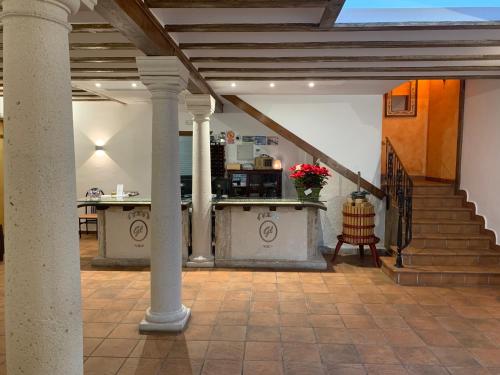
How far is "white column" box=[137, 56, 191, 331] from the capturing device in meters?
3.38

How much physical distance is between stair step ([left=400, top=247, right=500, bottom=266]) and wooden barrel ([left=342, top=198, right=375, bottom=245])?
2.22 feet

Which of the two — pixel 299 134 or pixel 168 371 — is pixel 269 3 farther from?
pixel 299 134

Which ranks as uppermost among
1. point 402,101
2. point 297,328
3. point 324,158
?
point 402,101

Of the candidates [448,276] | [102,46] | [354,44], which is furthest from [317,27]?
[448,276]

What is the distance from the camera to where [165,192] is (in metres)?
3.53

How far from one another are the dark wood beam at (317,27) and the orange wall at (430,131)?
409 cm

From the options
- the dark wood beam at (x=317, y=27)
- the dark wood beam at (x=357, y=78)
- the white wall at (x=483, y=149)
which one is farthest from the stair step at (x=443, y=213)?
the dark wood beam at (x=317, y=27)

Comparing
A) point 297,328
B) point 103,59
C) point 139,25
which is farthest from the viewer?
point 103,59

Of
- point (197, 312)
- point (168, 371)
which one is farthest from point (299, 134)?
point (168, 371)

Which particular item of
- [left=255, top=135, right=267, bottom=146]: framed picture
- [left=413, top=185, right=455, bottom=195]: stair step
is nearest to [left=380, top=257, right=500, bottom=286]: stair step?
[left=413, top=185, right=455, bottom=195]: stair step

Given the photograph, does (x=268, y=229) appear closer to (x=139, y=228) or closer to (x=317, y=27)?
(x=139, y=228)

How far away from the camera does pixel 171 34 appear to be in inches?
131

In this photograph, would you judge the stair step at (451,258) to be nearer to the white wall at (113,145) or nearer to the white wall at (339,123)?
the white wall at (339,123)

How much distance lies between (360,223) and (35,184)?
5.28 m
